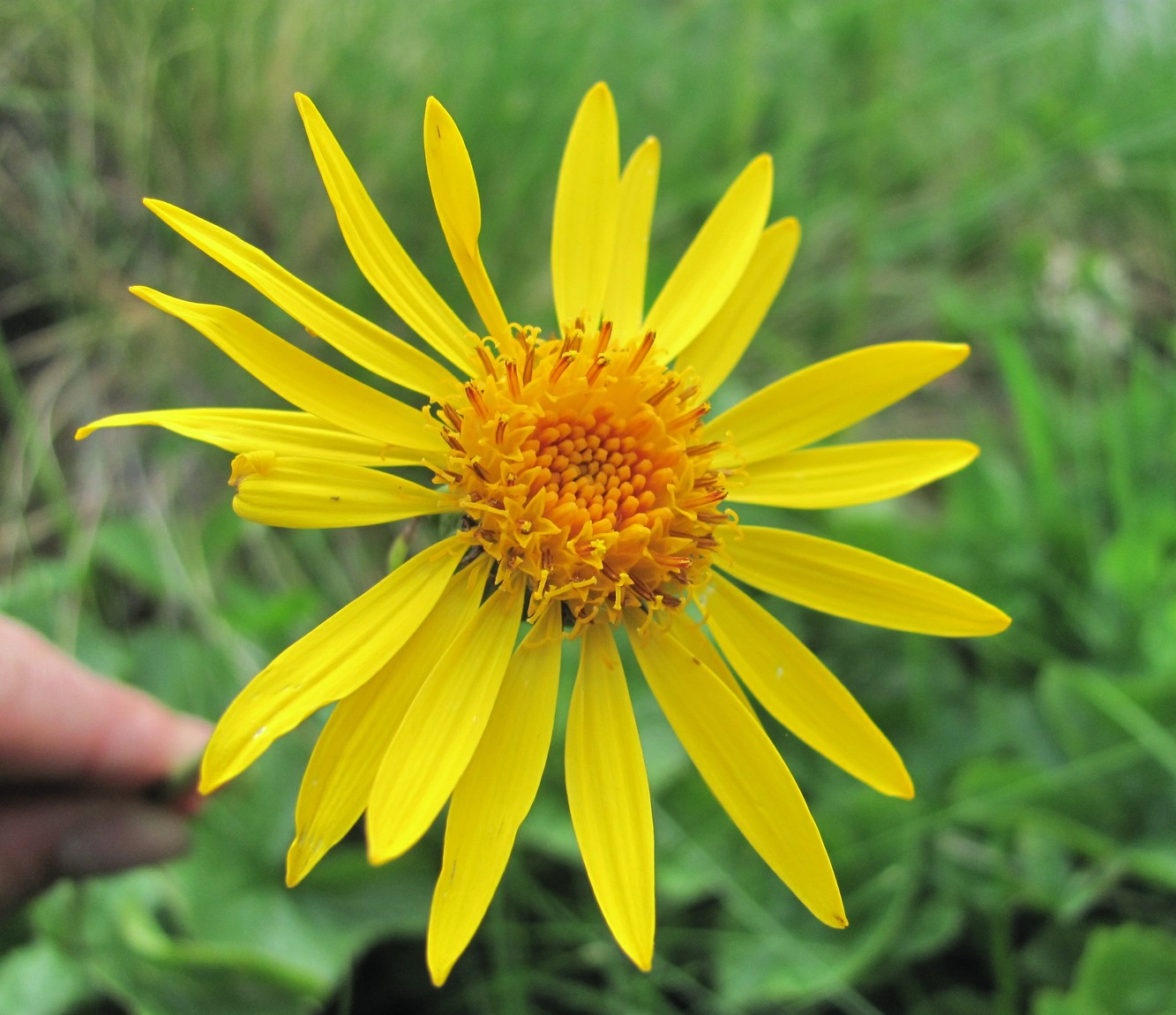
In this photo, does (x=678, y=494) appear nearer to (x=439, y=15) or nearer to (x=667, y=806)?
(x=667, y=806)

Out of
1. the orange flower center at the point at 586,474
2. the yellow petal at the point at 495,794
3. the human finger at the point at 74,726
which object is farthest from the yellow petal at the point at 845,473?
the human finger at the point at 74,726

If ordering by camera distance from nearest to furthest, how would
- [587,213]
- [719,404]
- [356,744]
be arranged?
[356,744] < [587,213] < [719,404]

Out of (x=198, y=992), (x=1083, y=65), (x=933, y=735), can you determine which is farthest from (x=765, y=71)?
(x=198, y=992)

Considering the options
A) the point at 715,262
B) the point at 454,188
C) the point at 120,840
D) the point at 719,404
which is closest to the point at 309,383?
the point at 454,188

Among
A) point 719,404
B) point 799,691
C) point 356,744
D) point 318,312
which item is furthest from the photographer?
point 719,404

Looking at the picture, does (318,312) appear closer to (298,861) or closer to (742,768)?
(298,861)

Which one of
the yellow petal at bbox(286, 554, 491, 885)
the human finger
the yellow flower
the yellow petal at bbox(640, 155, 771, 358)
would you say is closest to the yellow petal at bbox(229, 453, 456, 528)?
the yellow flower
